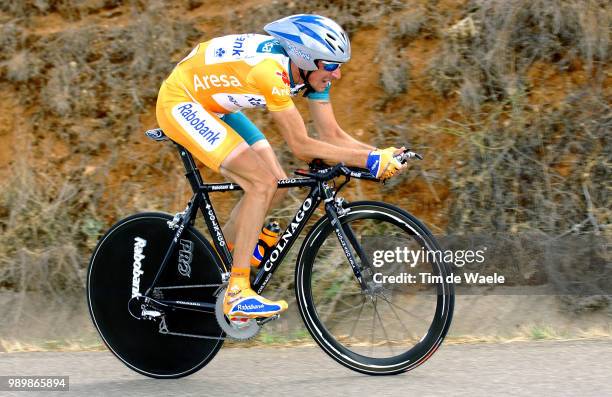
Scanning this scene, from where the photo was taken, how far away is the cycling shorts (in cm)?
492

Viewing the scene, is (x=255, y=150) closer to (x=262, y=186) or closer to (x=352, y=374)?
(x=262, y=186)

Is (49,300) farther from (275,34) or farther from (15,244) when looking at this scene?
(275,34)

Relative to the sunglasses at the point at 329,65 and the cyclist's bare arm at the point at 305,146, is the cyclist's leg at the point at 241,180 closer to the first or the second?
the cyclist's bare arm at the point at 305,146

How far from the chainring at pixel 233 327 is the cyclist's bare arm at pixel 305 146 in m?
0.96

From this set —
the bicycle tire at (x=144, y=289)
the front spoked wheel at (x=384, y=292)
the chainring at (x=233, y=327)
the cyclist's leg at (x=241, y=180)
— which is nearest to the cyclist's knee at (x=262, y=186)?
the cyclist's leg at (x=241, y=180)

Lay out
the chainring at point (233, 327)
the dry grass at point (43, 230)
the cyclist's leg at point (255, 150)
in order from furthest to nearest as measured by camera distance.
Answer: the dry grass at point (43, 230) → the cyclist's leg at point (255, 150) → the chainring at point (233, 327)

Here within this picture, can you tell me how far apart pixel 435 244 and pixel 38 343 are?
3265 millimetres

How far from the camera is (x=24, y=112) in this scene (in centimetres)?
811

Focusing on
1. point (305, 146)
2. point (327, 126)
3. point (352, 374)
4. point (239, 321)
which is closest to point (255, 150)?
point (327, 126)

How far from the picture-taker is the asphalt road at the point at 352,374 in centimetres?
463

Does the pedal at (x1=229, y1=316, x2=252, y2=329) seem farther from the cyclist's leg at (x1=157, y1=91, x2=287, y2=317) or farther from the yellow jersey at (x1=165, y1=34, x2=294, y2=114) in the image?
the yellow jersey at (x1=165, y1=34, x2=294, y2=114)

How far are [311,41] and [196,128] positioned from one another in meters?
0.80

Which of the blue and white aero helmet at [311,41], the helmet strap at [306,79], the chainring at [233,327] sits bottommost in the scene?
the chainring at [233,327]

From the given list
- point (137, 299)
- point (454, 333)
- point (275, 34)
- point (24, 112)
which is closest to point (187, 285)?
point (137, 299)
